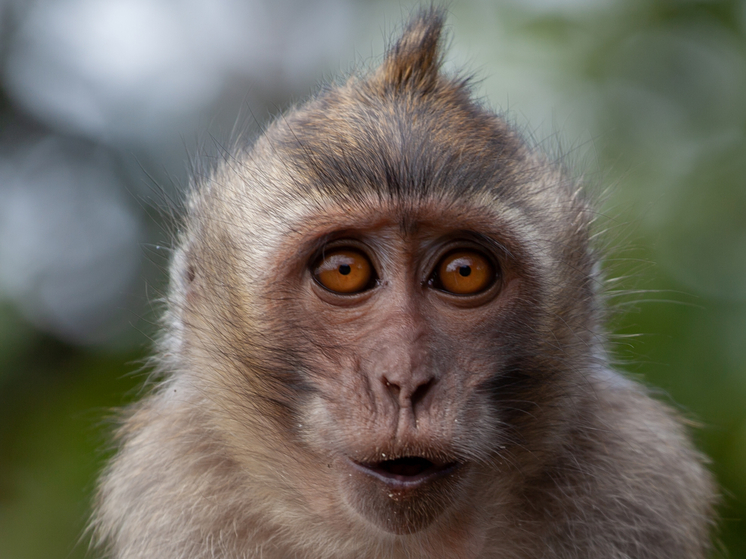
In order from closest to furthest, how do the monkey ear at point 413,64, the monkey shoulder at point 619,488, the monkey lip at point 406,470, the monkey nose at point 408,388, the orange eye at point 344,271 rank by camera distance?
the monkey nose at point 408,388
the monkey lip at point 406,470
the orange eye at point 344,271
the monkey shoulder at point 619,488
the monkey ear at point 413,64

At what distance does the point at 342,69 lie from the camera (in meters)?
3.99

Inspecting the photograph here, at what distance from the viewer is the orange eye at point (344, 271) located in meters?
2.81

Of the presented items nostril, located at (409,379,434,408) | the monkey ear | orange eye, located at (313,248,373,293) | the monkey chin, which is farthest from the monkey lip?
the monkey ear

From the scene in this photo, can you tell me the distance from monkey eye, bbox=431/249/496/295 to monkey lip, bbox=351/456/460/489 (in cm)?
67

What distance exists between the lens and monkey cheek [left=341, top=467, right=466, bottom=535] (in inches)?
98.7

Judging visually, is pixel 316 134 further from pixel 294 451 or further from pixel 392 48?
pixel 294 451

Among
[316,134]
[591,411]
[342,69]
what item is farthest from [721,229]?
[316,134]

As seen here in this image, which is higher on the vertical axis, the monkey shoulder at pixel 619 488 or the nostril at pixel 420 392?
the nostril at pixel 420 392

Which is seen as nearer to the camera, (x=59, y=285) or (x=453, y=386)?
(x=453, y=386)

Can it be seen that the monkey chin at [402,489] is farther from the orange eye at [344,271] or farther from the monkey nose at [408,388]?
the orange eye at [344,271]

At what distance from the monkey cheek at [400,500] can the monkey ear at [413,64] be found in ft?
5.82

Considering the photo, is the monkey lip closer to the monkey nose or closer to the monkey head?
the monkey head

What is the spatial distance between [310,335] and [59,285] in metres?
4.71

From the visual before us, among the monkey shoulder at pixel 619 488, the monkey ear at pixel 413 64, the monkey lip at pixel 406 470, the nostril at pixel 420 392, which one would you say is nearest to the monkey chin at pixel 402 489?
the monkey lip at pixel 406 470
